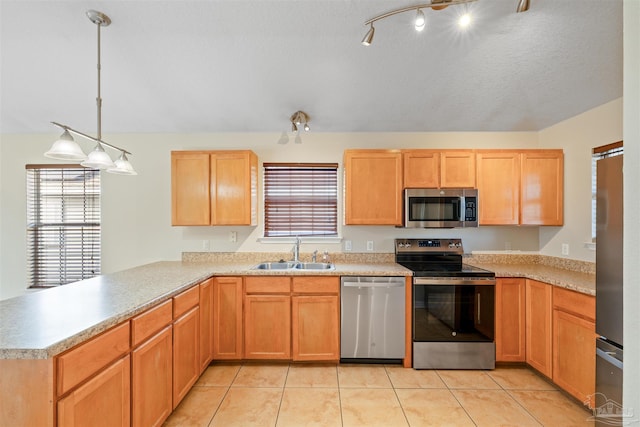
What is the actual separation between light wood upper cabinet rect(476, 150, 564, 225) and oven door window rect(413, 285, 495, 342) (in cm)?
84

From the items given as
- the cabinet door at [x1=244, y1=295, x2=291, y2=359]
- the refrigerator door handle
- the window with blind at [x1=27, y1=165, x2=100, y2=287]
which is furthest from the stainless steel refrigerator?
the window with blind at [x1=27, y1=165, x2=100, y2=287]

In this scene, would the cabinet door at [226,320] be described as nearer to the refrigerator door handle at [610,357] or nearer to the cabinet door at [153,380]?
the cabinet door at [153,380]

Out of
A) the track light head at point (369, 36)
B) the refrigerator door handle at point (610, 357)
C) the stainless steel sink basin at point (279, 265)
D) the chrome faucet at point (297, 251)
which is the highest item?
the track light head at point (369, 36)

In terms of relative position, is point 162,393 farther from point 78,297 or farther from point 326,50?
point 326,50

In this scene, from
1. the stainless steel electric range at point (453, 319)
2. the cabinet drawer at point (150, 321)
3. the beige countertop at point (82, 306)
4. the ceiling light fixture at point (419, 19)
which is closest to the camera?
the beige countertop at point (82, 306)

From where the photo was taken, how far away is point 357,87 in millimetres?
2537

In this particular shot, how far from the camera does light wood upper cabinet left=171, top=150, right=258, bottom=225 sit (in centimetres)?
299

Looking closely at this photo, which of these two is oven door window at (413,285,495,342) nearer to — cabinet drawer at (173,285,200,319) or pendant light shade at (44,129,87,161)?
cabinet drawer at (173,285,200,319)

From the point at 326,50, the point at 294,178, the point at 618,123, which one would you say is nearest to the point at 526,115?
the point at 618,123

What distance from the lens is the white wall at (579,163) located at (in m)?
2.56

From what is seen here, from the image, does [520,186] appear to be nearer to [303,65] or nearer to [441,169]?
[441,169]

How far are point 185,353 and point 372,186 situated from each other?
2.30 m

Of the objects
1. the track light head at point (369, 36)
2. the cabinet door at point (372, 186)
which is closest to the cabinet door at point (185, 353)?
the cabinet door at point (372, 186)

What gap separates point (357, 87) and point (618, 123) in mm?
2341
